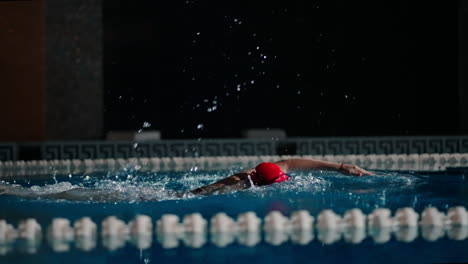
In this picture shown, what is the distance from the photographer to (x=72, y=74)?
26.9 feet

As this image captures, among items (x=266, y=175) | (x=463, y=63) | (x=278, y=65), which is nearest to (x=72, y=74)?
(x=278, y=65)

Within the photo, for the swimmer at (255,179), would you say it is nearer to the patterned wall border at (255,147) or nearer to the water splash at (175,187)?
the water splash at (175,187)

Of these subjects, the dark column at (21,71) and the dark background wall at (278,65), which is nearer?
the dark column at (21,71)

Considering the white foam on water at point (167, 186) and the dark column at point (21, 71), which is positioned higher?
the dark column at point (21, 71)

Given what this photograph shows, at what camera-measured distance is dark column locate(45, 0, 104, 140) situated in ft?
26.8

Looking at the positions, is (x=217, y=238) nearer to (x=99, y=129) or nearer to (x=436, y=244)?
(x=436, y=244)

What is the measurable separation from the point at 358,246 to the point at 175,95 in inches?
222

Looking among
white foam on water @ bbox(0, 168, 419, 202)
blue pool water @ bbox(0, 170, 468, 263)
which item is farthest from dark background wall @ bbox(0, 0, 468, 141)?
white foam on water @ bbox(0, 168, 419, 202)

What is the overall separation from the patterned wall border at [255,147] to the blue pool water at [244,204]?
0.89 meters

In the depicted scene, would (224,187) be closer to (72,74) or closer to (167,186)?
(167,186)

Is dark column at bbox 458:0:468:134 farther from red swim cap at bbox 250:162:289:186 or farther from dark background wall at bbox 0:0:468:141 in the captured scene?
red swim cap at bbox 250:162:289:186

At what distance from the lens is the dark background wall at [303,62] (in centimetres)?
838

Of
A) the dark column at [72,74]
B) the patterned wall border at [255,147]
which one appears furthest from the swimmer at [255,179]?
the dark column at [72,74]

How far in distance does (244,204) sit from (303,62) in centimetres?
463
